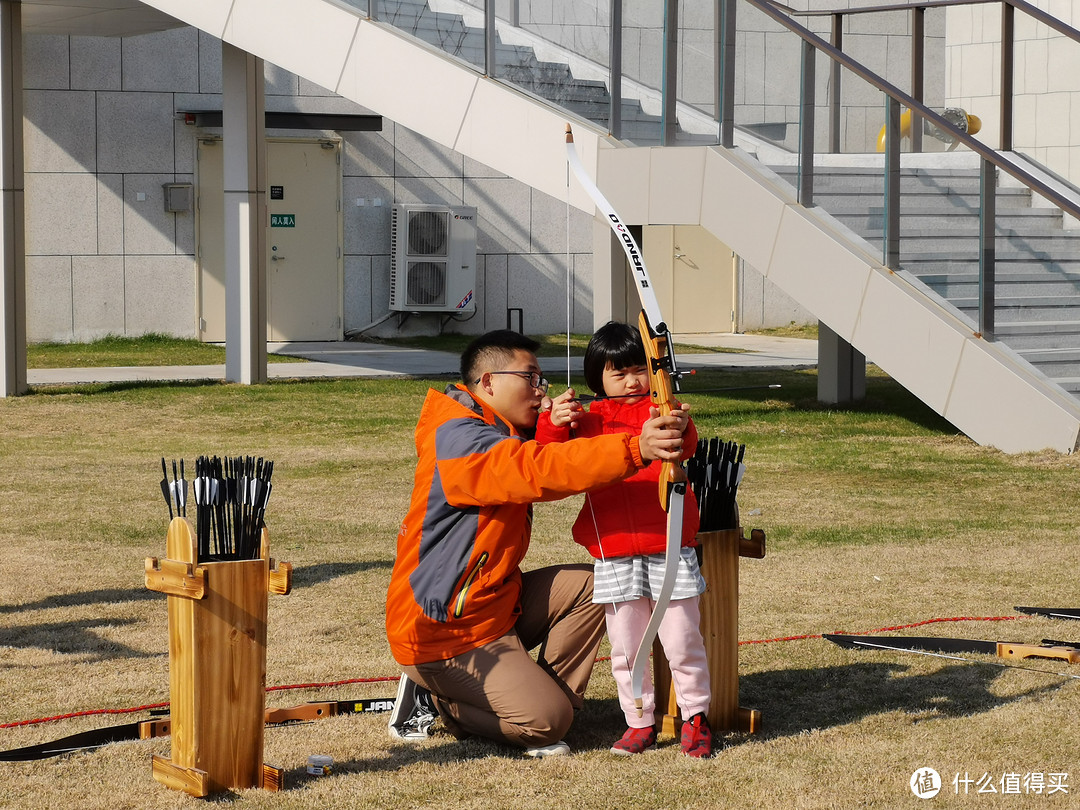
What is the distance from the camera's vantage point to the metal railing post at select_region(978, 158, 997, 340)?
35.4 ft

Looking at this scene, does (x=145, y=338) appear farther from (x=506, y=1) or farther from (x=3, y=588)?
(x=3, y=588)

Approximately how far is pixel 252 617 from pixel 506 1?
1011 centimetres

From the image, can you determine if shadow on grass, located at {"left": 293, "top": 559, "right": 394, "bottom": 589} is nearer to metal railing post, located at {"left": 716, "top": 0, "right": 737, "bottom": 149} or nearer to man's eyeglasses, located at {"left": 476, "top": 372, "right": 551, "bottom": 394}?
man's eyeglasses, located at {"left": 476, "top": 372, "right": 551, "bottom": 394}

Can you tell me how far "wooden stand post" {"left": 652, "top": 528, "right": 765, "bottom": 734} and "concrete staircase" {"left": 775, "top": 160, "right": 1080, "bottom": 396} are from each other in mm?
6760

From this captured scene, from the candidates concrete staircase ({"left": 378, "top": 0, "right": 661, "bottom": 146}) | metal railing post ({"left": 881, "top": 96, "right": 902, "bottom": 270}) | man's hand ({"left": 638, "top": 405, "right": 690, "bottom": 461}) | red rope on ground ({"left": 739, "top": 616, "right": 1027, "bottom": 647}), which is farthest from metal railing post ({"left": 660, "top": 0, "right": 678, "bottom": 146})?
man's hand ({"left": 638, "top": 405, "right": 690, "bottom": 461})

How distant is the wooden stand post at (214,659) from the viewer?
388 cm

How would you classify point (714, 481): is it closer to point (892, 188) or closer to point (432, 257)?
point (892, 188)

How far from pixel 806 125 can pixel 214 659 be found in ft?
29.3

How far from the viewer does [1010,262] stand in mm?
10875

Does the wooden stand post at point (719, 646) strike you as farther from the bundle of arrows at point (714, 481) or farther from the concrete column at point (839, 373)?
the concrete column at point (839, 373)

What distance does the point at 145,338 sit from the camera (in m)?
20.5

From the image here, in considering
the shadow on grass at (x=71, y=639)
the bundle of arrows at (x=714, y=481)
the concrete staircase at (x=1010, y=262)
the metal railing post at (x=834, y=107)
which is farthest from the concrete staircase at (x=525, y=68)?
the bundle of arrows at (x=714, y=481)

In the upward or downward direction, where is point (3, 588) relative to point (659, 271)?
downward

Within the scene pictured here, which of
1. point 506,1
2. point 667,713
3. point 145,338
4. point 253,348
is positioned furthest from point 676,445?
point 145,338
